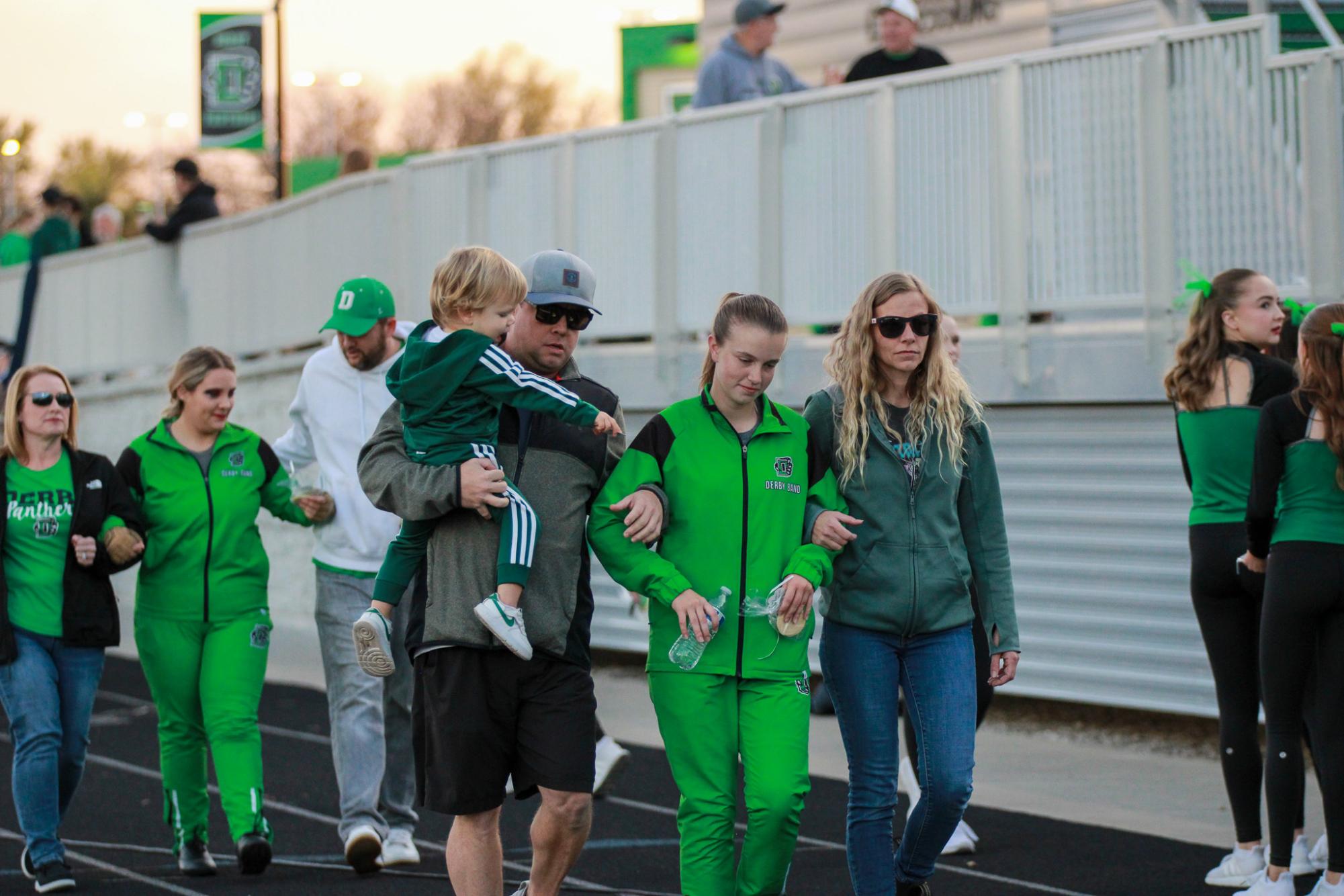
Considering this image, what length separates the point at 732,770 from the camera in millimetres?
5422

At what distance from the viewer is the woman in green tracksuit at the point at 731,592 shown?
17.5ft

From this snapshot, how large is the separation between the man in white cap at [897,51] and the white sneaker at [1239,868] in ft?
22.4

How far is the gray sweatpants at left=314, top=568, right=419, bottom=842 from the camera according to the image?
303 inches

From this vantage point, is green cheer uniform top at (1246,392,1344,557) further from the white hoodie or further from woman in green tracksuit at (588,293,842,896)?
the white hoodie

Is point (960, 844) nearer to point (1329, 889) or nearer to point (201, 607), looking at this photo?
point (1329, 889)

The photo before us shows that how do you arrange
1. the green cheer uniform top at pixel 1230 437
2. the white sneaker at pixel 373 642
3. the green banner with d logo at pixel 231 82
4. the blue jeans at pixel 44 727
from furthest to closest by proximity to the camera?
1. the green banner with d logo at pixel 231 82
2. the blue jeans at pixel 44 727
3. the green cheer uniform top at pixel 1230 437
4. the white sneaker at pixel 373 642

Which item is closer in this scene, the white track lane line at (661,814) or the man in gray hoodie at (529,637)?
the man in gray hoodie at (529,637)

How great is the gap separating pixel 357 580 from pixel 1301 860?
4.04 meters

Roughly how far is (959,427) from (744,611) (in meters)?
0.99

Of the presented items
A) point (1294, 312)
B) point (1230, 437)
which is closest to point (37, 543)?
point (1230, 437)

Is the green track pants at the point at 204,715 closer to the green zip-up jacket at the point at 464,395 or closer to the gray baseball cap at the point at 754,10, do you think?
the green zip-up jacket at the point at 464,395

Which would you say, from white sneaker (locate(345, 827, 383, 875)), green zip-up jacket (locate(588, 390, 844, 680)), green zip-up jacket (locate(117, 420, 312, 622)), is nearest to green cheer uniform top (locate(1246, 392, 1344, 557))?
green zip-up jacket (locate(588, 390, 844, 680))

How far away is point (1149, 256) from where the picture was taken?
1073 centimetres

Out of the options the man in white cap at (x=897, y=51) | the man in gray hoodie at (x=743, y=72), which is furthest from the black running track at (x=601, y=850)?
the man in gray hoodie at (x=743, y=72)
